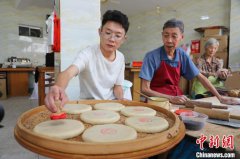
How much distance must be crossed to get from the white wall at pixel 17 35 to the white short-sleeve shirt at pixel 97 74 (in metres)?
7.00

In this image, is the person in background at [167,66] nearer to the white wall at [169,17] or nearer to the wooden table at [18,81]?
the white wall at [169,17]

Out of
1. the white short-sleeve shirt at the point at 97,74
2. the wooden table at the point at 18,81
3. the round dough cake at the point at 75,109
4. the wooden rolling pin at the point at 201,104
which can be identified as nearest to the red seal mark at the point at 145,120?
the round dough cake at the point at 75,109

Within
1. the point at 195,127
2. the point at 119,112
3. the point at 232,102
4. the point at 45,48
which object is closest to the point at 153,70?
the point at 232,102

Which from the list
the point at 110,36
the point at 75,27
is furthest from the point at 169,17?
the point at 110,36

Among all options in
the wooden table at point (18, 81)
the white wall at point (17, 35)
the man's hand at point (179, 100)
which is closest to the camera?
the man's hand at point (179, 100)

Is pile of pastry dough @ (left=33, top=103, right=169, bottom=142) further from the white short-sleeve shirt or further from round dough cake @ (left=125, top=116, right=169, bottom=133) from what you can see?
the white short-sleeve shirt

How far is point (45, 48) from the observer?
8023 millimetres

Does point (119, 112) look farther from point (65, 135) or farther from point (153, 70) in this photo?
point (153, 70)

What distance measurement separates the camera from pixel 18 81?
6.73m

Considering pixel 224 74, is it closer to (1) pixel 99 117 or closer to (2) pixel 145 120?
(2) pixel 145 120

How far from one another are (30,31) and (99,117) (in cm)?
793

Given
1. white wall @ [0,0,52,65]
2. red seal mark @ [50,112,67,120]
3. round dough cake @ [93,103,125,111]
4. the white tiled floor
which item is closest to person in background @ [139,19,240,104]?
round dough cake @ [93,103,125,111]

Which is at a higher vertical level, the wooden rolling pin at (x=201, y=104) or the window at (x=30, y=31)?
the window at (x=30, y=31)

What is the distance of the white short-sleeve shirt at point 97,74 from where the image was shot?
5.36 feet
